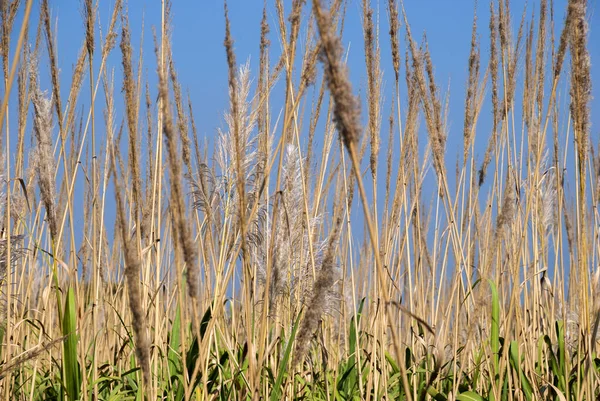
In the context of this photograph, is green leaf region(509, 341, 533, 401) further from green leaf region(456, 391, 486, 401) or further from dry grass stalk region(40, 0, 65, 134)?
dry grass stalk region(40, 0, 65, 134)

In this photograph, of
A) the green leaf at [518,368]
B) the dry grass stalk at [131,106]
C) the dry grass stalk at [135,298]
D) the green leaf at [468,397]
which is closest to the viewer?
A: the dry grass stalk at [135,298]

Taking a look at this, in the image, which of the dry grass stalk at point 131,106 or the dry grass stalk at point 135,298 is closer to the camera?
the dry grass stalk at point 135,298

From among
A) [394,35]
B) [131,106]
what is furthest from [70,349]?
[394,35]

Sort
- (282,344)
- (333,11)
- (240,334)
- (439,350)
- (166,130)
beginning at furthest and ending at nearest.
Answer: (240,334)
(282,344)
(333,11)
(439,350)
(166,130)

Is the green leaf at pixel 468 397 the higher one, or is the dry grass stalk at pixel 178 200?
the dry grass stalk at pixel 178 200

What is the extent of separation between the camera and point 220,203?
203 centimetres

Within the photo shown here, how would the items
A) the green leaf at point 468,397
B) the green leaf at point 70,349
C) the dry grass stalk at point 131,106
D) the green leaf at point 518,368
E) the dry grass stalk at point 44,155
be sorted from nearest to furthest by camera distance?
the dry grass stalk at point 131,106
the dry grass stalk at point 44,155
the green leaf at point 70,349
the green leaf at point 518,368
the green leaf at point 468,397

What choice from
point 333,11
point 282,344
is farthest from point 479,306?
point 282,344

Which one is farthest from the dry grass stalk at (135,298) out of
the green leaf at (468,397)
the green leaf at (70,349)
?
the green leaf at (468,397)

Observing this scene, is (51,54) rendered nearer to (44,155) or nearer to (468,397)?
(44,155)

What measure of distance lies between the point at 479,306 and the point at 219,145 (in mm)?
917

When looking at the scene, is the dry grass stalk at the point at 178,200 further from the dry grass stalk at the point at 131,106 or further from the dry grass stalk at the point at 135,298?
the dry grass stalk at the point at 131,106

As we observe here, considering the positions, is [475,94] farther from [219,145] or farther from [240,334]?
[240,334]

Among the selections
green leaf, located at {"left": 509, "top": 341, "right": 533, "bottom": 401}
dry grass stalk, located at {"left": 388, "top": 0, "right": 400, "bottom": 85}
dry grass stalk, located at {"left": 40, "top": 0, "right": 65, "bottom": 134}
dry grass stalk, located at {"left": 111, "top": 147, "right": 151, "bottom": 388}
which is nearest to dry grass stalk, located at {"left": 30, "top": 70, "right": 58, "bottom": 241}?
dry grass stalk, located at {"left": 40, "top": 0, "right": 65, "bottom": 134}
